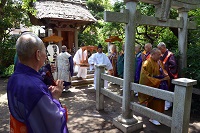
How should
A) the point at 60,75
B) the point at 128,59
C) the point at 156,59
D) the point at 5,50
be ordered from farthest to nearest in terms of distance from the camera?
1. the point at 5,50
2. the point at 60,75
3. the point at 156,59
4. the point at 128,59

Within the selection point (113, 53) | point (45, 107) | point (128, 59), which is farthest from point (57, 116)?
point (113, 53)

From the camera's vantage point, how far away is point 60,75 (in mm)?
7250

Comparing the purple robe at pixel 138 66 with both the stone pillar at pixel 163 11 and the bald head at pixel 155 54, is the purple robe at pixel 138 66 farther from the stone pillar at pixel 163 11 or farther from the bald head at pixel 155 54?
the stone pillar at pixel 163 11

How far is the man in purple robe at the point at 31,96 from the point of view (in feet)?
4.51

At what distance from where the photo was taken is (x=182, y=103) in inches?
109

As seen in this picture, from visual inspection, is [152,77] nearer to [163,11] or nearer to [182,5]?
[163,11]

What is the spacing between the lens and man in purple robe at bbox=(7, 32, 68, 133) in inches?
54.1

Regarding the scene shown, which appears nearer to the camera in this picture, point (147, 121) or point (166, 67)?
point (147, 121)

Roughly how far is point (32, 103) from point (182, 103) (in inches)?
91.6

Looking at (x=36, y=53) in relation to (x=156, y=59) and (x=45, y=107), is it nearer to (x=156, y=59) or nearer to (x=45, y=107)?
(x=45, y=107)

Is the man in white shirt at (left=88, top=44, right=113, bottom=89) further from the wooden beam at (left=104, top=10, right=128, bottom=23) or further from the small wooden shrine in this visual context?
the small wooden shrine

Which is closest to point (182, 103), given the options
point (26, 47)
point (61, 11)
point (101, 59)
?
point (26, 47)

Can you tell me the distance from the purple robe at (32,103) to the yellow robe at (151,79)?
9.66 ft

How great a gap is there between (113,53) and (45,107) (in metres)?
6.83
